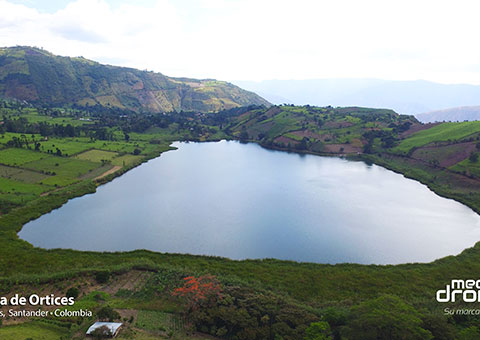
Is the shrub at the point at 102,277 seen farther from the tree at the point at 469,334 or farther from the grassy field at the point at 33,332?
the tree at the point at 469,334

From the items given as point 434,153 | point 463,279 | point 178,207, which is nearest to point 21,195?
point 178,207

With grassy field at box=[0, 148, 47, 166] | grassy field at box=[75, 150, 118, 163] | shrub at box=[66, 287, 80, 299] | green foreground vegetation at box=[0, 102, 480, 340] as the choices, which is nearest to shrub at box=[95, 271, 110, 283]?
green foreground vegetation at box=[0, 102, 480, 340]

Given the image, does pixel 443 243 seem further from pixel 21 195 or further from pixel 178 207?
pixel 21 195

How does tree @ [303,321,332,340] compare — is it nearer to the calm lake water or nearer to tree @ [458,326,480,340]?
tree @ [458,326,480,340]

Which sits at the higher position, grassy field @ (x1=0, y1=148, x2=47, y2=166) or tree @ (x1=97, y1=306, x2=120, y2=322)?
grassy field @ (x1=0, y1=148, x2=47, y2=166)

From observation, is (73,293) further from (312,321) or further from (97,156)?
(97,156)

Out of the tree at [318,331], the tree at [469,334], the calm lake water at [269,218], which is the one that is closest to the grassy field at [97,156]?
the calm lake water at [269,218]
